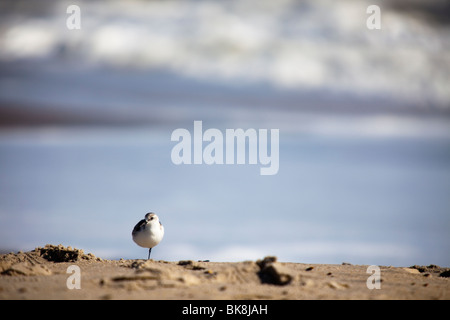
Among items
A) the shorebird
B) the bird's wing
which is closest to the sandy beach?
the shorebird

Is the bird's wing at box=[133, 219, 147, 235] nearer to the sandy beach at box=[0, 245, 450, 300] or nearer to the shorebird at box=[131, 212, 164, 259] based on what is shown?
the shorebird at box=[131, 212, 164, 259]

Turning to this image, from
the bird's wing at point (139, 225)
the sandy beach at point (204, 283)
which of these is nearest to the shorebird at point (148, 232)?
the bird's wing at point (139, 225)

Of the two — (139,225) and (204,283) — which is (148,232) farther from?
(204,283)

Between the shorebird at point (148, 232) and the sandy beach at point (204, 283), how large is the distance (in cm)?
214

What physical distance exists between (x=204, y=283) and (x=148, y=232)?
4.32m

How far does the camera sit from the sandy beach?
7.80 metres

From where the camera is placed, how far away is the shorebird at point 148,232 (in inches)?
497

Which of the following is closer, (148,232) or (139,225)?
(148,232)

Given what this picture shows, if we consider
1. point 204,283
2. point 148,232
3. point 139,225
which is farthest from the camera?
point 139,225

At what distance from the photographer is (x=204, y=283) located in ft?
28.0

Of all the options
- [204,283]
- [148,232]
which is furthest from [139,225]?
[204,283]

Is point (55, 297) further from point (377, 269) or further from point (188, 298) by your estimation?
point (377, 269)

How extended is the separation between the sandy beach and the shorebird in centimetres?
214
